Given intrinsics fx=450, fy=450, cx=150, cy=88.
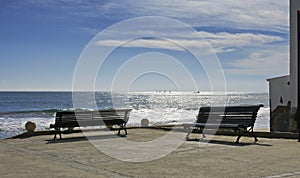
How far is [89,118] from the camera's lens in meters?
14.4

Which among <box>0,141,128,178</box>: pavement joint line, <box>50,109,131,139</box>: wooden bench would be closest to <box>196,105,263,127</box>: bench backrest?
<box>50,109,131,139</box>: wooden bench

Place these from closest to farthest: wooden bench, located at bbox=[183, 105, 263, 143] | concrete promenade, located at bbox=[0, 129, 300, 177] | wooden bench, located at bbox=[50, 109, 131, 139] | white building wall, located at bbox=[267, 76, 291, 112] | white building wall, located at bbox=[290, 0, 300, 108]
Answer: concrete promenade, located at bbox=[0, 129, 300, 177] < wooden bench, located at bbox=[183, 105, 263, 143] < wooden bench, located at bbox=[50, 109, 131, 139] < white building wall, located at bbox=[290, 0, 300, 108] < white building wall, located at bbox=[267, 76, 291, 112]

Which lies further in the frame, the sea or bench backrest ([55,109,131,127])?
the sea

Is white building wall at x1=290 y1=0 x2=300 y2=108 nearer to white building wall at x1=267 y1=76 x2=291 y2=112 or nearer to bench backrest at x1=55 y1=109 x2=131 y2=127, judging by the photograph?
white building wall at x1=267 y1=76 x2=291 y2=112

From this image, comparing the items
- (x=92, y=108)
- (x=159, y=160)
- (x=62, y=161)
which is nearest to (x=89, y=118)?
(x=62, y=161)

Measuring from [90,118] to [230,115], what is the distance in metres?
4.54

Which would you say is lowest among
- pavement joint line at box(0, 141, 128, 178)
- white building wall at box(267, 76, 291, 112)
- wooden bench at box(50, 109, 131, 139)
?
pavement joint line at box(0, 141, 128, 178)

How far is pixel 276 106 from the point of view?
16.0 metres

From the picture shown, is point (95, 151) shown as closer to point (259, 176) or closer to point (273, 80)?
point (259, 176)

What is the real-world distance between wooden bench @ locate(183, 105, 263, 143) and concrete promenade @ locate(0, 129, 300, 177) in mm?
416

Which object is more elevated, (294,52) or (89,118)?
(294,52)

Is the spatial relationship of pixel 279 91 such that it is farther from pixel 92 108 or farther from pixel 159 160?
pixel 92 108

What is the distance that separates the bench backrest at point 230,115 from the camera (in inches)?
472

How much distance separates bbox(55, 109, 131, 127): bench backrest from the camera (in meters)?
13.7
